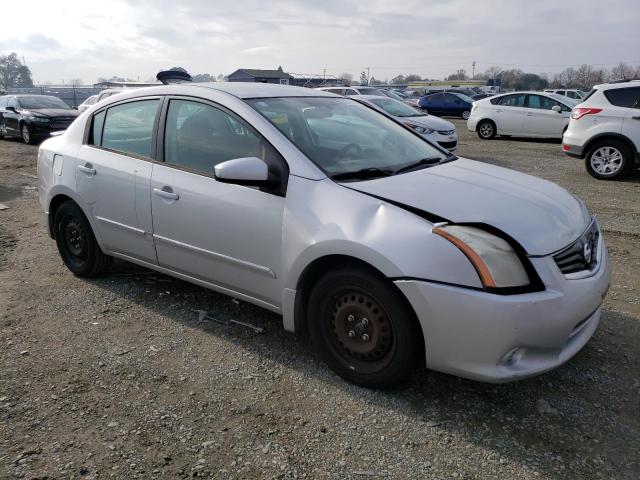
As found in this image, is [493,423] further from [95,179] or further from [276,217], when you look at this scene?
[95,179]

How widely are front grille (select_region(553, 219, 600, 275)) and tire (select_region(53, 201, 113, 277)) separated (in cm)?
359

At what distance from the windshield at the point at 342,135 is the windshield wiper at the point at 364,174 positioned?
0.10ft

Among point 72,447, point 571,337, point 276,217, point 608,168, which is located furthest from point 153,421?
point 608,168

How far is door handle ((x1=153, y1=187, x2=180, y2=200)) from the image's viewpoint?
Answer: 3434mm

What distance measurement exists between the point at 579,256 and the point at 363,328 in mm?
1202

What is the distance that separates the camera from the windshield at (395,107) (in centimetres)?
1225

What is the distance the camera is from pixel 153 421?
267 cm

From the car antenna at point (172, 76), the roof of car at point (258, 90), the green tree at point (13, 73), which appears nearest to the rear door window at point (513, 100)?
the roof of car at point (258, 90)

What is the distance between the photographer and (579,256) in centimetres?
271

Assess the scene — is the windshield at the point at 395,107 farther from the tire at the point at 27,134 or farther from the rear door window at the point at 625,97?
the tire at the point at 27,134

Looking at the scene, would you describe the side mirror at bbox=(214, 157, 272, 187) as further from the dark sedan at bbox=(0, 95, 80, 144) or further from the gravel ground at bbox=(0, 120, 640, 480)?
the dark sedan at bbox=(0, 95, 80, 144)

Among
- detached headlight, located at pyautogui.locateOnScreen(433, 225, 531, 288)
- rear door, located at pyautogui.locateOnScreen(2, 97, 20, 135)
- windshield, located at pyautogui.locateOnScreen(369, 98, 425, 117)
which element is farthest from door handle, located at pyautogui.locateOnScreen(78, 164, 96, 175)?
rear door, located at pyautogui.locateOnScreen(2, 97, 20, 135)

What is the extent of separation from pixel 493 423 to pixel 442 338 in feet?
1.82

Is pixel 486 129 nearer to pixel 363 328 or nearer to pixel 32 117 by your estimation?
pixel 32 117
